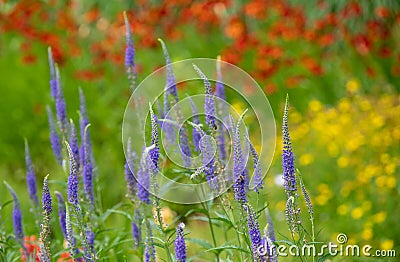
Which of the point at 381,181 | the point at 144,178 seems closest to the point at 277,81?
the point at 381,181

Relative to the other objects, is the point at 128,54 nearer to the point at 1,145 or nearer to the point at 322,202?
the point at 322,202

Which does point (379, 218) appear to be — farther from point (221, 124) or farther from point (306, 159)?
point (221, 124)

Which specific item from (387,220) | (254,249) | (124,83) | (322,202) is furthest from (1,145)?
(254,249)

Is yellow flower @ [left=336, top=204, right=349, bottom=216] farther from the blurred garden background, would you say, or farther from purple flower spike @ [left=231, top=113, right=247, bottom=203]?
purple flower spike @ [left=231, top=113, right=247, bottom=203]

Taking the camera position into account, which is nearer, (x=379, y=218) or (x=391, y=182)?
(x=379, y=218)

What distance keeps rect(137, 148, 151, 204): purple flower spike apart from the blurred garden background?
2.59m

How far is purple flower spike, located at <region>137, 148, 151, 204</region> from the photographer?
2338 millimetres

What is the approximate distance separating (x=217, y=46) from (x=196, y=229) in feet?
12.6

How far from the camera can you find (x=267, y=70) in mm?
7969

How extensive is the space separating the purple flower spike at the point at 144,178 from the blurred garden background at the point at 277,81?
8.49 feet

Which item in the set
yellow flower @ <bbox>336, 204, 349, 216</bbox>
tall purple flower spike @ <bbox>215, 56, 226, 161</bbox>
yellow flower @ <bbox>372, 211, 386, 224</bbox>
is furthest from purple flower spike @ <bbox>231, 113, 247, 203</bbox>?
yellow flower @ <bbox>336, 204, 349, 216</bbox>

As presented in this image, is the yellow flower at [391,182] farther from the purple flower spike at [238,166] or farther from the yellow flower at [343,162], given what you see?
the purple flower spike at [238,166]

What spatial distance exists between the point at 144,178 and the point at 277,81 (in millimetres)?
6205

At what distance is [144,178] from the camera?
8.50ft
